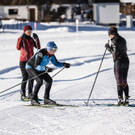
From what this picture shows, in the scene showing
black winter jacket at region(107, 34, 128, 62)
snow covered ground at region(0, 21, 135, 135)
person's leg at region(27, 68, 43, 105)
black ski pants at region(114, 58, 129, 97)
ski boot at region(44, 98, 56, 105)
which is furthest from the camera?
Result: ski boot at region(44, 98, 56, 105)

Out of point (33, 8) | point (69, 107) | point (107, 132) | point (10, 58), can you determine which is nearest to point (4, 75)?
point (10, 58)

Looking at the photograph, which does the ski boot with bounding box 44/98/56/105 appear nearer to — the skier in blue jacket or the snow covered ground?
the skier in blue jacket

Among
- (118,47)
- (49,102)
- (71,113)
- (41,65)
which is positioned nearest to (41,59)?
(41,65)

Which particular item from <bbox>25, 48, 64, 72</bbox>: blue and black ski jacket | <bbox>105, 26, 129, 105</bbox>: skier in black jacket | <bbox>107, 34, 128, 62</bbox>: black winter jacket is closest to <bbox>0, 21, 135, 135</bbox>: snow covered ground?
<bbox>105, 26, 129, 105</bbox>: skier in black jacket

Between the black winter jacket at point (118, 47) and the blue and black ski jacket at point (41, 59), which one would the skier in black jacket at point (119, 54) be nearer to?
the black winter jacket at point (118, 47)

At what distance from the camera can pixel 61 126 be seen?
5.59m

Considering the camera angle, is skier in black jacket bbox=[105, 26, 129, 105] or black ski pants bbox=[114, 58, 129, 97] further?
black ski pants bbox=[114, 58, 129, 97]

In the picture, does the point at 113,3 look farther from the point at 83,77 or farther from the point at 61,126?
Answer: the point at 61,126

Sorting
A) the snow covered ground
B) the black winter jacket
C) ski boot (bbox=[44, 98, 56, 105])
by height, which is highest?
the black winter jacket

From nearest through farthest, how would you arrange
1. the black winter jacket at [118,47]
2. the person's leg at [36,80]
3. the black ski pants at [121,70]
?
the black winter jacket at [118,47] < the black ski pants at [121,70] < the person's leg at [36,80]

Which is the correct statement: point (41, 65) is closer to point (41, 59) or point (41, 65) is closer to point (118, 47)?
point (41, 59)

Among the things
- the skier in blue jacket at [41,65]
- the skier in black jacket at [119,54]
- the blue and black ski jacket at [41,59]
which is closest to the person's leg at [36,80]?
the skier in blue jacket at [41,65]

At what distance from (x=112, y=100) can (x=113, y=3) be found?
129 ft

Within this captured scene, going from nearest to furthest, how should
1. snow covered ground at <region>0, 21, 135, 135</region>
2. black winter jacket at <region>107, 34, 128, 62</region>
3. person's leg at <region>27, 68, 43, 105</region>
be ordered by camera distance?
snow covered ground at <region>0, 21, 135, 135</region>
black winter jacket at <region>107, 34, 128, 62</region>
person's leg at <region>27, 68, 43, 105</region>
